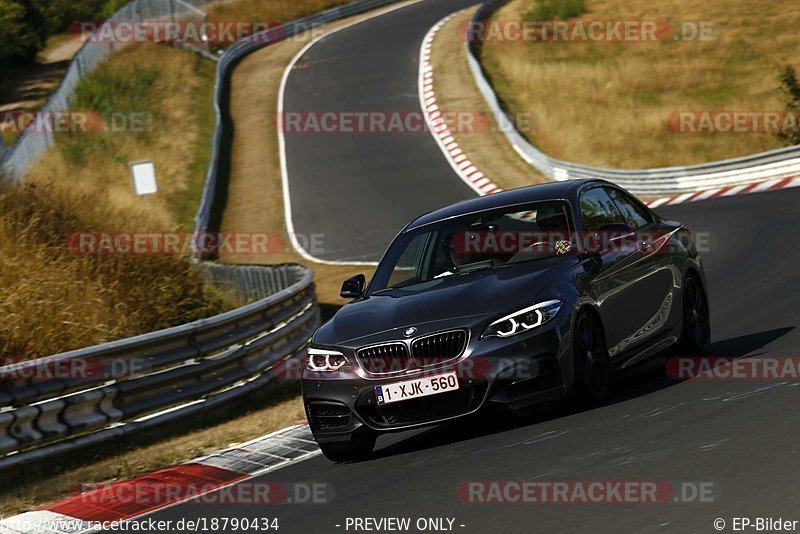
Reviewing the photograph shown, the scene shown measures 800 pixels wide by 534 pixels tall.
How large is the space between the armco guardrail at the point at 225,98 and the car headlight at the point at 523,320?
1984 centimetres

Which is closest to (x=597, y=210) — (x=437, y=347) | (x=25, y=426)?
(x=437, y=347)

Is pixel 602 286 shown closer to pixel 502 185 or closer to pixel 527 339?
pixel 527 339

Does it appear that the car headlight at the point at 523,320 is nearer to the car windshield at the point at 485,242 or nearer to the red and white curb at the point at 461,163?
the car windshield at the point at 485,242

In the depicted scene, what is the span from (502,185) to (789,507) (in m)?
25.0

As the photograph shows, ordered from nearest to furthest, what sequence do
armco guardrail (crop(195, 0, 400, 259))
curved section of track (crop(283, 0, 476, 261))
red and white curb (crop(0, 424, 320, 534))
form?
red and white curb (crop(0, 424, 320, 534))
curved section of track (crop(283, 0, 476, 261))
armco guardrail (crop(195, 0, 400, 259))

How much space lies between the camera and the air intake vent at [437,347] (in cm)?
750

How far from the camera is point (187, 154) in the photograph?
37.2 m

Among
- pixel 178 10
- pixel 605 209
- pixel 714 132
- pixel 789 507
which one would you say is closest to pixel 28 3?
pixel 178 10

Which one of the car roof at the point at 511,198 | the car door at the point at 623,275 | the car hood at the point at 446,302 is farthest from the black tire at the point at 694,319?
the car hood at the point at 446,302

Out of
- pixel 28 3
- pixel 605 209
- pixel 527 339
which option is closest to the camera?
pixel 527 339

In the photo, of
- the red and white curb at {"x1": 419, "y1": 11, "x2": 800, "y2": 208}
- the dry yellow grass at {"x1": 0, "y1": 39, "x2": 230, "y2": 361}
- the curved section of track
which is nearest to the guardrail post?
the dry yellow grass at {"x1": 0, "y1": 39, "x2": 230, "y2": 361}

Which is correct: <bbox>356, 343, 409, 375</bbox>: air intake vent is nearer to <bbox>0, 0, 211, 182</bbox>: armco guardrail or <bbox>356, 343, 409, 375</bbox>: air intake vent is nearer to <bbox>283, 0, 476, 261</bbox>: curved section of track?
<bbox>283, 0, 476, 261</bbox>: curved section of track

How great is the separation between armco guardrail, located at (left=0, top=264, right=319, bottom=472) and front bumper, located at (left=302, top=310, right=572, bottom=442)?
2.65 m

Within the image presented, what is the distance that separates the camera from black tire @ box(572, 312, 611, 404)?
25.6 ft
